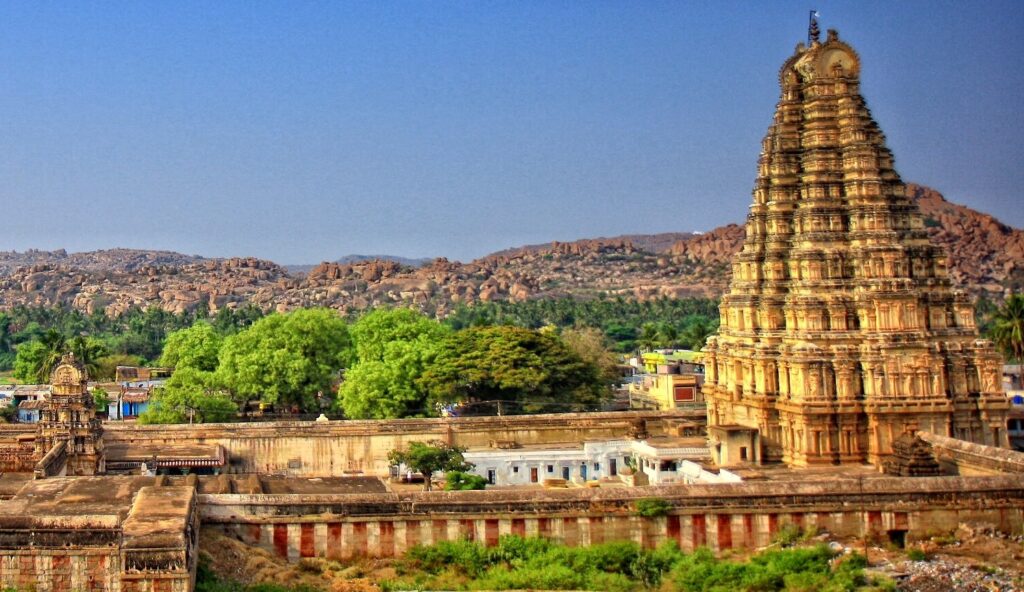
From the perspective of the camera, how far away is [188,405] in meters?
43.8

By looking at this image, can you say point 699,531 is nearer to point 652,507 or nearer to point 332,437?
point 652,507

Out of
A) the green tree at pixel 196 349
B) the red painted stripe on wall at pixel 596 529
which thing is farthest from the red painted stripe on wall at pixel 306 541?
the green tree at pixel 196 349

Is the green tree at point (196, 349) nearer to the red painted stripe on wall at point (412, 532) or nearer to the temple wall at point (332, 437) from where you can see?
the temple wall at point (332, 437)

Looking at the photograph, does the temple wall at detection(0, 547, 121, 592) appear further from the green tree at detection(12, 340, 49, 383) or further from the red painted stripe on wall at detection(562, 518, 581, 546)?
the green tree at detection(12, 340, 49, 383)

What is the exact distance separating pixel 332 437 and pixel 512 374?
803 cm

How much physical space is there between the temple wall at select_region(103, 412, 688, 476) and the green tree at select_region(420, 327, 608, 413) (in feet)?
15.7

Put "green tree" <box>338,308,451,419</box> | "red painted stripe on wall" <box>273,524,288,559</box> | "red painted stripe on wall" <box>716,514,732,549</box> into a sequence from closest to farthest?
"red painted stripe on wall" <box>273,524,288,559</box> < "red painted stripe on wall" <box>716,514,732,549</box> < "green tree" <box>338,308,451,419</box>

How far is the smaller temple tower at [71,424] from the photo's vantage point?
30.3 meters

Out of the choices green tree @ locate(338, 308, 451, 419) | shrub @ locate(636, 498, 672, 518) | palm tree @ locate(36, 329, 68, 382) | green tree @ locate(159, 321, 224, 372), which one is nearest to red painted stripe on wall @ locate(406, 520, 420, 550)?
shrub @ locate(636, 498, 672, 518)

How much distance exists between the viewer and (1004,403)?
3309 cm

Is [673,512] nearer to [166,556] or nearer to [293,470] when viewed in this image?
[166,556]

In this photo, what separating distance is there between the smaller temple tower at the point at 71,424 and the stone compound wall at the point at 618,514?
8303 millimetres

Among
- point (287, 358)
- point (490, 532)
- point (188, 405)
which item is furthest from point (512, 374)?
point (490, 532)

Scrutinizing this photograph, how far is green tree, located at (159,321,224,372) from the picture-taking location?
49.2 meters
